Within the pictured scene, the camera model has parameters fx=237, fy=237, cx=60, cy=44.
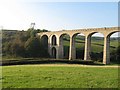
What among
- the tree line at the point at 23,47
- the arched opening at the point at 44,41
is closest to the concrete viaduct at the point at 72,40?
the arched opening at the point at 44,41

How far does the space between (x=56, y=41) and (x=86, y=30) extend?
50.7 feet

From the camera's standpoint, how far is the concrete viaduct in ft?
169

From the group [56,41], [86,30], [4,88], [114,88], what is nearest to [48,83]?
[4,88]

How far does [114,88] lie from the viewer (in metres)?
12.3

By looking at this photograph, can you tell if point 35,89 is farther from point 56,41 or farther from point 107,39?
point 56,41

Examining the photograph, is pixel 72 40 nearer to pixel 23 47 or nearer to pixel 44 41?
pixel 23 47

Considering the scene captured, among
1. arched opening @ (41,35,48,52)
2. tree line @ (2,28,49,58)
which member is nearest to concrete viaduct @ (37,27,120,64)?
arched opening @ (41,35,48,52)

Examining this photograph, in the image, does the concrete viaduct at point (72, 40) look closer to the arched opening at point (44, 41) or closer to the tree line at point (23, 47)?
the arched opening at point (44, 41)

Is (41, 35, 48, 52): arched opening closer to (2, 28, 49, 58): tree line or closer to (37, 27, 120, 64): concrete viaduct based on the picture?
(37, 27, 120, 64): concrete viaduct

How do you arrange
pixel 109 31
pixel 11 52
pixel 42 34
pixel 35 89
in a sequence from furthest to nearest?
pixel 42 34, pixel 11 52, pixel 109 31, pixel 35 89

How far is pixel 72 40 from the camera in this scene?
6331 cm

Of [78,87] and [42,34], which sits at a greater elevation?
[42,34]

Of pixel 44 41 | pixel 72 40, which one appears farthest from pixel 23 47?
pixel 72 40

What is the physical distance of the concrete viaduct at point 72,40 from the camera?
169 ft
